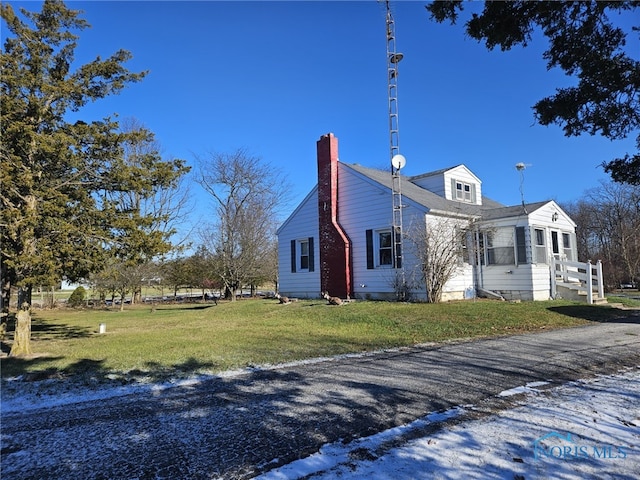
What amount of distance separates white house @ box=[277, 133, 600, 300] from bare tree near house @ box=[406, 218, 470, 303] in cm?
38

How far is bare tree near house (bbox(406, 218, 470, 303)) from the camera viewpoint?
1429cm

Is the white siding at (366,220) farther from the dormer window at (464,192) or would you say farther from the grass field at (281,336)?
the dormer window at (464,192)

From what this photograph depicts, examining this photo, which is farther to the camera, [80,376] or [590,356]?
[590,356]

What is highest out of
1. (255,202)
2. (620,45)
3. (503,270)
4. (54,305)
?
(255,202)

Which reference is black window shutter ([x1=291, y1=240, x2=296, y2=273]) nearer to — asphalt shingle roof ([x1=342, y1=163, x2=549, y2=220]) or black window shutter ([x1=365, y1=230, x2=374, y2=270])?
black window shutter ([x1=365, y1=230, x2=374, y2=270])

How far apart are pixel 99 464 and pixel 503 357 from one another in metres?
6.11

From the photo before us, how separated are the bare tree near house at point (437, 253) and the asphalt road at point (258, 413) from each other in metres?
7.03

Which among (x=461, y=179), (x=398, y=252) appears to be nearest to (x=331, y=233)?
(x=398, y=252)

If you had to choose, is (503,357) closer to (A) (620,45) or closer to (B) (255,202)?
(A) (620,45)

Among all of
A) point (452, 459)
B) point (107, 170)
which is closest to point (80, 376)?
point (107, 170)

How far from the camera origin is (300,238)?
771 inches

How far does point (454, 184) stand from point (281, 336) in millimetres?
13515

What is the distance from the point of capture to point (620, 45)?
510 centimetres

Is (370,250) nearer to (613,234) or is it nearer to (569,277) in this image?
(569,277)
